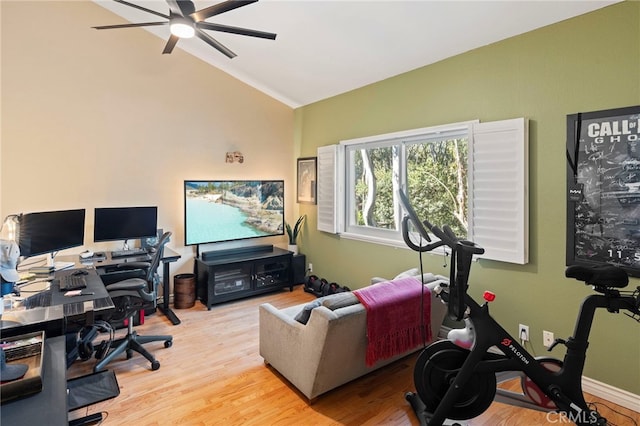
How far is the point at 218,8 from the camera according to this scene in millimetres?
2227

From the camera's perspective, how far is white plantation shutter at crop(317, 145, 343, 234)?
444 centimetres

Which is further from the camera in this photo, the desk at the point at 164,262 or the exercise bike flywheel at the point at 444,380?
the desk at the point at 164,262

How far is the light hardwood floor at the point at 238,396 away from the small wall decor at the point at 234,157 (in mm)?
2372

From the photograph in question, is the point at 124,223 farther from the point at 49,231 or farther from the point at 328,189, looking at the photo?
the point at 328,189

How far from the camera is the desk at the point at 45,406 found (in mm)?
1043

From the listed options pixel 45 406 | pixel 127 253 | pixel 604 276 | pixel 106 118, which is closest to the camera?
pixel 45 406

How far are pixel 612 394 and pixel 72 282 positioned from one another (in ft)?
12.8

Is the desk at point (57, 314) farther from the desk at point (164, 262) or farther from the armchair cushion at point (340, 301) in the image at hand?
the armchair cushion at point (340, 301)

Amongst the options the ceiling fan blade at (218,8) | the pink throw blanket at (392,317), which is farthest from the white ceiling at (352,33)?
the pink throw blanket at (392,317)

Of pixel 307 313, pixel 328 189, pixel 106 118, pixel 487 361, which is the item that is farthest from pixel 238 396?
pixel 106 118

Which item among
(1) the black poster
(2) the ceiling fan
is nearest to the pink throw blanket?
(1) the black poster

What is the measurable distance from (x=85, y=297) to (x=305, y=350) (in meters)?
1.48

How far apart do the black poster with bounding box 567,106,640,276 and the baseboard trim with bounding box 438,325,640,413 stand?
0.82m

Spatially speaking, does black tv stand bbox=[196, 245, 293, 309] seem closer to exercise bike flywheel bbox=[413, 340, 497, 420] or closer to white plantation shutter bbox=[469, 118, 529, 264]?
white plantation shutter bbox=[469, 118, 529, 264]
